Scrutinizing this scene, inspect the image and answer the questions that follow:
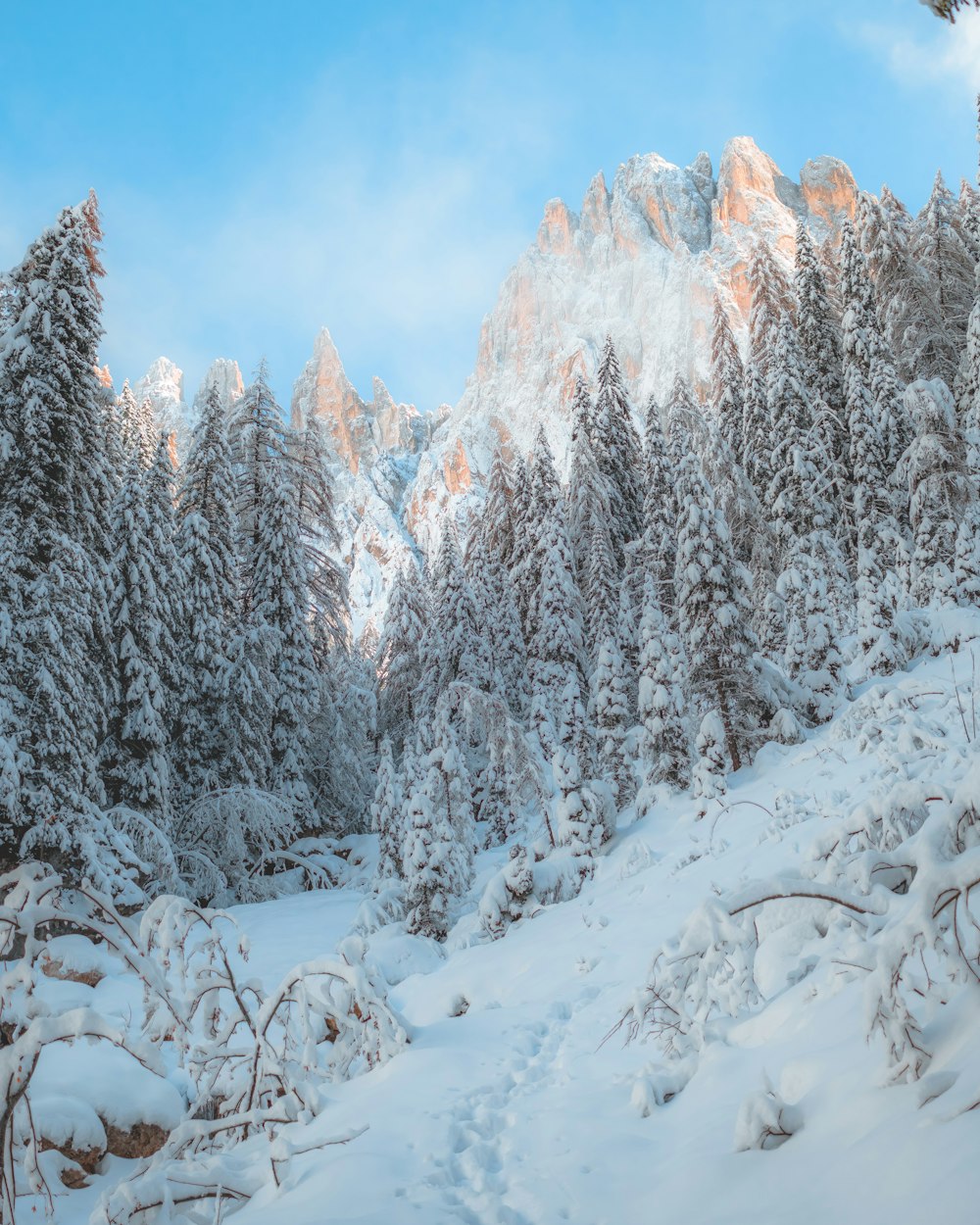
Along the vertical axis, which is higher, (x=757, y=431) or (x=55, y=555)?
(x=757, y=431)

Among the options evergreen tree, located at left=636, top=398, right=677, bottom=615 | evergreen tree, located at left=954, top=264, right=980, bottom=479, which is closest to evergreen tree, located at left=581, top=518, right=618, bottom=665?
evergreen tree, located at left=636, top=398, right=677, bottom=615

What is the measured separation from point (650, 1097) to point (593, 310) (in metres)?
104

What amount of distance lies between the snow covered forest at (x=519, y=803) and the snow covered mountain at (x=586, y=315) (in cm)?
5277

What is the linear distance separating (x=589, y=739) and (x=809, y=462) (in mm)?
11299

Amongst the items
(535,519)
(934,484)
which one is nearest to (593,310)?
(535,519)

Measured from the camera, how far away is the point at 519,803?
19109mm

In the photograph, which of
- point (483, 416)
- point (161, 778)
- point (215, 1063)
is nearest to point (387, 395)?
point (483, 416)

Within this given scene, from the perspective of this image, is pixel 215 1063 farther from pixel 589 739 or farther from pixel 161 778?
pixel 589 739

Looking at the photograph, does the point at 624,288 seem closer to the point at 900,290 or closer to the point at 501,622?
the point at 900,290

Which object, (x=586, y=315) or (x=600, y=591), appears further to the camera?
(x=586, y=315)

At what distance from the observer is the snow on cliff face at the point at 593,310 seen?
8462cm

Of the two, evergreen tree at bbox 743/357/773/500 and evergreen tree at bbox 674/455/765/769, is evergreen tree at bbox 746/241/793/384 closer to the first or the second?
evergreen tree at bbox 743/357/773/500

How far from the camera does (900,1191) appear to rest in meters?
1.97

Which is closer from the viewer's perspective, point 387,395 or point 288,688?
point 288,688
